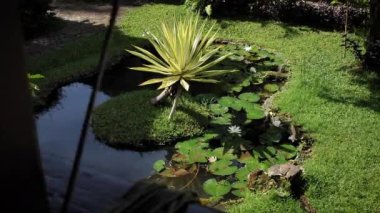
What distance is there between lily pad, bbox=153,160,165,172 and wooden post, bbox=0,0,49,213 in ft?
11.1

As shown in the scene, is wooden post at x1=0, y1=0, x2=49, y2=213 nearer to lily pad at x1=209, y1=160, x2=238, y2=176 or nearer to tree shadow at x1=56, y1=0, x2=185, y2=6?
lily pad at x1=209, y1=160, x2=238, y2=176

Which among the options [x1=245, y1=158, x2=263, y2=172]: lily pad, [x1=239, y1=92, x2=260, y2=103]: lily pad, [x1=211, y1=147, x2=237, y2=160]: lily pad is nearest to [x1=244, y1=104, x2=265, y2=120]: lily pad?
[x1=239, y1=92, x2=260, y2=103]: lily pad

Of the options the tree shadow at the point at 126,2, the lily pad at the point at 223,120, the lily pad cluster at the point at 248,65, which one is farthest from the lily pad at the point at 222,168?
the tree shadow at the point at 126,2

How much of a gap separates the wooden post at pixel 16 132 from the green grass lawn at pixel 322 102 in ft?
9.38

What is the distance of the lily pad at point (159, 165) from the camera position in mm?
4043

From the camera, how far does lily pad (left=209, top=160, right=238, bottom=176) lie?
3932 mm

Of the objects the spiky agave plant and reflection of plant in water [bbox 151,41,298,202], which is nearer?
reflection of plant in water [bbox 151,41,298,202]

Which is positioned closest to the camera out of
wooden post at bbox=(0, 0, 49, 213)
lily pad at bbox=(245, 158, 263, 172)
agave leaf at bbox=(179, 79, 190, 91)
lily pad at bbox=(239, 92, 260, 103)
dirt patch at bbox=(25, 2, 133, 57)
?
wooden post at bbox=(0, 0, 49, 213)

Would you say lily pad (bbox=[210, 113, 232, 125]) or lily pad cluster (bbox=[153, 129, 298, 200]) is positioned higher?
lily pad (bbox=[210, 113, 232, 125])

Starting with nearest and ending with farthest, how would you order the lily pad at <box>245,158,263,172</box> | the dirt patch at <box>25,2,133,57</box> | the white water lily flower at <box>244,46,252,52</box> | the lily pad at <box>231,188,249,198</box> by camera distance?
the lily pad at <box>231,188,249,198</box>
the lily pad at <box>245,158,263,172</box>
the white water lily flower at <box>244,46,252,52</box>
the dirt patch at <box>25,2,133,57</box>

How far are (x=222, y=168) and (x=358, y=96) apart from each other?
2071mm

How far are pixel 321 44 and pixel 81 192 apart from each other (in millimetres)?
6202

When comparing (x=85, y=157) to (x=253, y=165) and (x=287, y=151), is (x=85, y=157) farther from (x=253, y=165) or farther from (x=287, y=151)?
(x=287, y=151)

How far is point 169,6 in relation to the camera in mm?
8578
